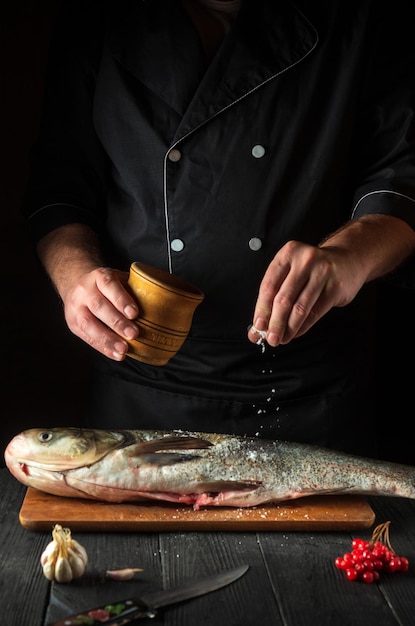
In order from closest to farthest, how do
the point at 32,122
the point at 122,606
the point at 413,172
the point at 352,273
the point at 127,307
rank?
the point at 122,606
the point at 127,307
the point at 352,273
the point at 413,172
the point at 32,122

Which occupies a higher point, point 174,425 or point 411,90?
point 411,90

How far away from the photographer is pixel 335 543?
6.41 ft

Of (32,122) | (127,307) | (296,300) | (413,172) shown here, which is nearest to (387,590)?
(296,300)

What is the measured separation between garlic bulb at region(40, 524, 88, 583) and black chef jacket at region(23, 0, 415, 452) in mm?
828

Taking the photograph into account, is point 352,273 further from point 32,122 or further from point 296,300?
point 32,122

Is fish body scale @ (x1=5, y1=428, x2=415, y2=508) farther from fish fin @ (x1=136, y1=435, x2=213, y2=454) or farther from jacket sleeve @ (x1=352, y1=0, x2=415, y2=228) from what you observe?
jacket sleeve @ (x1=352, y1=0, x2=415, y2=228)

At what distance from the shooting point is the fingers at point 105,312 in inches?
83.0

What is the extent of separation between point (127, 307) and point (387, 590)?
0.81 metres

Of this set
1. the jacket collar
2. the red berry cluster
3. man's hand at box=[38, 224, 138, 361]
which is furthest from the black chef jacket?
the red berry cluster

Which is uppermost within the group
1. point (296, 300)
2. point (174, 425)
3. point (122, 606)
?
point (296, 300)

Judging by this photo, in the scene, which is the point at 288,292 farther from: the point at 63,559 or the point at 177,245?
the point at 63,559

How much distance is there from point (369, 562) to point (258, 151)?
118 centimetres

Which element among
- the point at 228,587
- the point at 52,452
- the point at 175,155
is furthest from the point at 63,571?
the point at 175,155

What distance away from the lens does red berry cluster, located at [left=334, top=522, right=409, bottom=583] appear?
1770 millimetres
